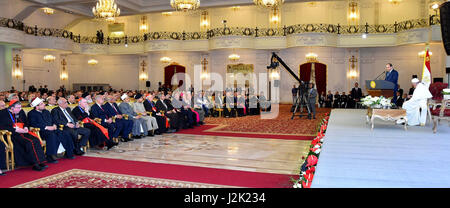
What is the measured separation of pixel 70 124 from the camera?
6.42m

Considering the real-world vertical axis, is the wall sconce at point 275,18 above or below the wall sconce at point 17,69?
above

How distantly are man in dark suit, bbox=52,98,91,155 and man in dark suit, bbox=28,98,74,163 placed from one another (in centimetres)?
17

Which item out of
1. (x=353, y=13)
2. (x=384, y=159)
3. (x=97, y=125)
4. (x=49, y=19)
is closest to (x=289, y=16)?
(x=353, y=13)

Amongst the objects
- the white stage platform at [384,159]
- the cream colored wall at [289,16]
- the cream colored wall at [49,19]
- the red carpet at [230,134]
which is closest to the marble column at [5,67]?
the cream colored wall at [49,19]

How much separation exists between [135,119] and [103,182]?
3723 millimetres

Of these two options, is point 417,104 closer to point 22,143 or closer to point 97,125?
Result: point 97,125

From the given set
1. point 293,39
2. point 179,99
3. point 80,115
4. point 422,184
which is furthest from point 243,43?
point 422,184

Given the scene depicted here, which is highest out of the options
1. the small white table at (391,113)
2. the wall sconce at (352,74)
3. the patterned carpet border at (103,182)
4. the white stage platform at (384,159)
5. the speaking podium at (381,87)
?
the wall sconce at (352,74)

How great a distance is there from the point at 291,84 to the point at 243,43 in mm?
3775

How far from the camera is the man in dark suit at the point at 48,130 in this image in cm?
587

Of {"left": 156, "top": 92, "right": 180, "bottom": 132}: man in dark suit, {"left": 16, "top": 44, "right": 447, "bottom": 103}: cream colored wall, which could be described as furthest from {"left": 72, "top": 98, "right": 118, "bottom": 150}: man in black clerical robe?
{"left": 16, "top": 44, "right": 447, "bottom": 103}: cream colored wall

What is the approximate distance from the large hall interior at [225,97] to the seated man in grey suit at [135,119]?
0.10ft

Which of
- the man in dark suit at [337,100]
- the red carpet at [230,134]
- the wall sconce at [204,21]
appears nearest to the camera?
the red carpet at [230,134]

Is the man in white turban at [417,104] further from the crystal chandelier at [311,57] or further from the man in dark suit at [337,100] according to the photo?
the crystal chandelier at [311,57]
